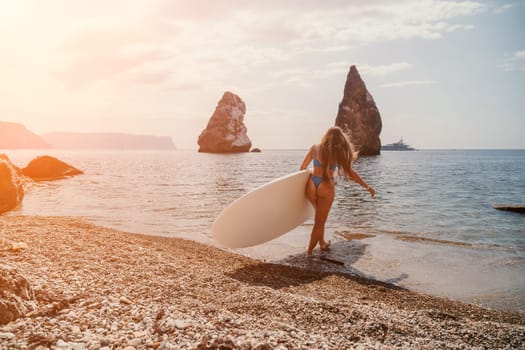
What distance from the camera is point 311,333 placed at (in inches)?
110

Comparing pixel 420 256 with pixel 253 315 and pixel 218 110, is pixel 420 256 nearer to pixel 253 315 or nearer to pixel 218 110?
pixel 253 315

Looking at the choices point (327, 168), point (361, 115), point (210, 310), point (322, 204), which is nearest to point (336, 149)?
point (327, 168)

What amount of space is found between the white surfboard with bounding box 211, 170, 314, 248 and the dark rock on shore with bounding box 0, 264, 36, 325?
3315 millimetres

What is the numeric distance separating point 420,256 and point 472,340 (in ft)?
12.3

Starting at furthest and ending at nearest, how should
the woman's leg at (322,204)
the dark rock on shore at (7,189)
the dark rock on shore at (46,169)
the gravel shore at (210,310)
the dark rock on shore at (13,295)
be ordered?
the dark rock on shore at (46,169) → the dark rock on shore at (7,189) → the woman's leg at (322,204) → the dark rock on shore at (13,295) → the gravel shore at (210,310)

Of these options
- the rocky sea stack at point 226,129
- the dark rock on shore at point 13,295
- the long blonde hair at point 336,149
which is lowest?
the dark rock on shore at point 13,295

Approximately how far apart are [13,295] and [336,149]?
4632 millimetres

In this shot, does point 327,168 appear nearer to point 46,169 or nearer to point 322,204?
point 322,204

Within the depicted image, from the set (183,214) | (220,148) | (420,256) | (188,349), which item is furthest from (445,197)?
(220,148)

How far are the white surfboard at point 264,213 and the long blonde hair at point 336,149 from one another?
856mm

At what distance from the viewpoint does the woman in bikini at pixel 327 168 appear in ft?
19.1

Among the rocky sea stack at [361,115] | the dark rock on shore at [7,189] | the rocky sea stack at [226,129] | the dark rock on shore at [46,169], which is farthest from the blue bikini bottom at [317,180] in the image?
the rocky sea stack at [226,129]

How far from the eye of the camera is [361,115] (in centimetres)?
7012

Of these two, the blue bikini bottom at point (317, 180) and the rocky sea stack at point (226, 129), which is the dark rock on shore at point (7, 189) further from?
the rocky sea stack at point (226, 129)
